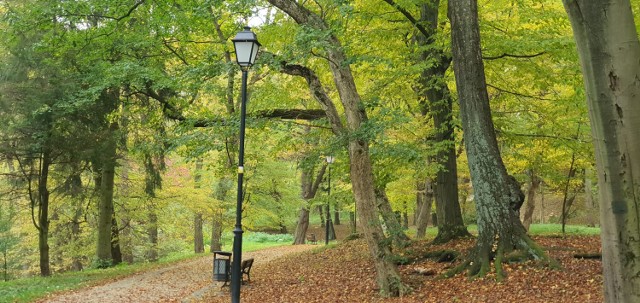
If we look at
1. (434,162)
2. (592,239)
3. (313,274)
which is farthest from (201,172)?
(592,239)

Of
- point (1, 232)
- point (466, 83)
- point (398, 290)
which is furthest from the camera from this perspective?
point (1, 232)

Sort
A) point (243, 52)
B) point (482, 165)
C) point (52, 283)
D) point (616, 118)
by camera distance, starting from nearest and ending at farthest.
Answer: point (616, 118) → point (243, 52) → point (482, 165) → point (52, 283)

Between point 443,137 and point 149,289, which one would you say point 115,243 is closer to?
point 149,289

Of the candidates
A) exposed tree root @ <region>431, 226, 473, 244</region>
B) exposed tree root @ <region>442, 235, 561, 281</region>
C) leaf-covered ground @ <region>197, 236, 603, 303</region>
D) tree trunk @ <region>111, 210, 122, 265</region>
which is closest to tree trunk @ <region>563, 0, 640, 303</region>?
leaf-covered ground @ <region>197, 236, 603, 303</region>

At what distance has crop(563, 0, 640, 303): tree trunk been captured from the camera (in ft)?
13.3

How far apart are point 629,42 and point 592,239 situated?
8.82 metres

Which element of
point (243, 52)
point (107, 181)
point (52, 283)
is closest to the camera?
point (243, 52)

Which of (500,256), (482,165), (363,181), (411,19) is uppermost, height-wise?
(411,19)

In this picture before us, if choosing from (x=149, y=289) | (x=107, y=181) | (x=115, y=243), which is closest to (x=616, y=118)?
(x=149, y=289)

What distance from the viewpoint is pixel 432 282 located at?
856 cm

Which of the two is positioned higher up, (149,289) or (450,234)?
(450,234)

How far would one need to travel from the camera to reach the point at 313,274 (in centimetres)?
1196

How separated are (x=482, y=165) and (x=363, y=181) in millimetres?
2030

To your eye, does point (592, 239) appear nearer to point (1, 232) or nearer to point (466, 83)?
point (466, 83)
